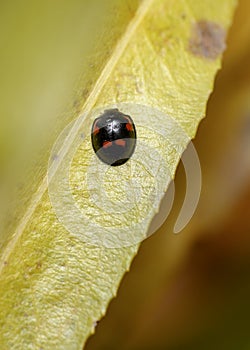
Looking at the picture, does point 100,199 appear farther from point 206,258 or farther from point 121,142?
point 206,258

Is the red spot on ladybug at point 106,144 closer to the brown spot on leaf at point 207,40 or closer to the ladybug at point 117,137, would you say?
the ladybug at point 117,137

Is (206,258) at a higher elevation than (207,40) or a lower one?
lower

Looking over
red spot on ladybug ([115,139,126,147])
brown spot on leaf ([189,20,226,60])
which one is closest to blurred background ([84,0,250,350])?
brown spot on leaf ([189,20,226,60])

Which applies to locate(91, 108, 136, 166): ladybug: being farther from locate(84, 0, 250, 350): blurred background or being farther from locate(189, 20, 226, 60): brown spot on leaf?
locate(84, 0, 250, 350): blurred background

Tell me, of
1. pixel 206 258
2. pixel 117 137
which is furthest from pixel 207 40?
pixel 206 258

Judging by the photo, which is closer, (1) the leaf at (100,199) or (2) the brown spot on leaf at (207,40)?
(1) the leaf at (100,199)

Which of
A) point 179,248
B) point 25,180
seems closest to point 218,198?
point 179,248

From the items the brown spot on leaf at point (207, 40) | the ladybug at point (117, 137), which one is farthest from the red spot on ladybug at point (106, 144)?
the brown spot on leaf at point (207, 40)

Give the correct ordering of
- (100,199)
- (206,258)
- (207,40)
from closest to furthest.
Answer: (100,199) < (207,40) < (206,258)
